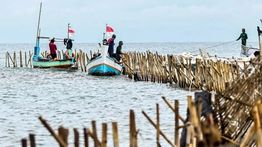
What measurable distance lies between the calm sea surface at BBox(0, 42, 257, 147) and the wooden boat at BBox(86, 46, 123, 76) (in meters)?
0.39

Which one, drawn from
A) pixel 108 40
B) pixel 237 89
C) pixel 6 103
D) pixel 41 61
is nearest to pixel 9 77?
pixel 41 61

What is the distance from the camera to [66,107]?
2386cm

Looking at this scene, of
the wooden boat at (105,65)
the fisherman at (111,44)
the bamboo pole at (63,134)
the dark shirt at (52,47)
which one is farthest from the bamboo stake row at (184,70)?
the bamboo pole at (63,134)

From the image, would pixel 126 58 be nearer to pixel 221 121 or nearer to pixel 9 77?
pixel 9 77

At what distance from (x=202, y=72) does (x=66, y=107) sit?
5.15 meters

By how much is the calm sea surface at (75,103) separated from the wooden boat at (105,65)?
387 mm

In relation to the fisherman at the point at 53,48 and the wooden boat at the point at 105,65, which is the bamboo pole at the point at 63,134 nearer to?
the wooden boat at the point at 105,65

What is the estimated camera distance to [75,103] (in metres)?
25.5

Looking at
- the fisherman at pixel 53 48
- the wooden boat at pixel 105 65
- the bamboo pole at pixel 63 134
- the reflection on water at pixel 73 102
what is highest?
the bamboo pole at pixel 63 134

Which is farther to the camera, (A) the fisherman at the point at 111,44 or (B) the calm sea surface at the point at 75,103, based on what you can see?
(A) the fisherman at the point at 111,44

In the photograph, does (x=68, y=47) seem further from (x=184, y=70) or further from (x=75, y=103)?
(x=75, y=103)

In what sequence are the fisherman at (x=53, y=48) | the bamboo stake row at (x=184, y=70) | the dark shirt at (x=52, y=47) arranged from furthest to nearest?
the dark shirt at (x=52, y=47), the fisherman at (x=53, y=48), the bamboo stake row at (x=184, y=70)

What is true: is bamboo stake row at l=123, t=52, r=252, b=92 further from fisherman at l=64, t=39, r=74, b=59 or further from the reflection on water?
fisherman at l=64, t=39, r=74, b=59

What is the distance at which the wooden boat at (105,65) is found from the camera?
1404 inches
